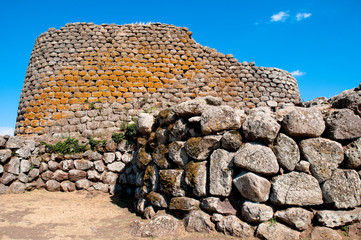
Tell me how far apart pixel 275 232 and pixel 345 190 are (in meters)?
1.05

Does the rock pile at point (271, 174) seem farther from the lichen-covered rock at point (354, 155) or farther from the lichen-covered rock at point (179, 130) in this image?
the lichen-covered rock at point (179, 130)

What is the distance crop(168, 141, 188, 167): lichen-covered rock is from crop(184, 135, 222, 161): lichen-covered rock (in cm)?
19

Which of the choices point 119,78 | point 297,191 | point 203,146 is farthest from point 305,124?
point 119,78

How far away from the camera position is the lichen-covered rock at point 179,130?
4.39 meters

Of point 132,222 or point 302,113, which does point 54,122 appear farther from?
point 302,113

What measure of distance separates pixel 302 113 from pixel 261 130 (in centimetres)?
60

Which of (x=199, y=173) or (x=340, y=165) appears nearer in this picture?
(x=340, y=165)

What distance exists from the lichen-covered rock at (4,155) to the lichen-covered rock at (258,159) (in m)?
5.68

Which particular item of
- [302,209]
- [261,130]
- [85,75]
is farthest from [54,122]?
[302,209]

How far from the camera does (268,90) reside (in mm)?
9180

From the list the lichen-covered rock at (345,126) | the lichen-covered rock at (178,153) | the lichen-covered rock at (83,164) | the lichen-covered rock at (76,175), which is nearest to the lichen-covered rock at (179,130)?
the lichen-covered rock at (178,153)

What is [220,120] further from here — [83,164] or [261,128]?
[83,164]

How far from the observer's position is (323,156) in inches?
137

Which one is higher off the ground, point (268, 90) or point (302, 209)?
point (268, 90)
